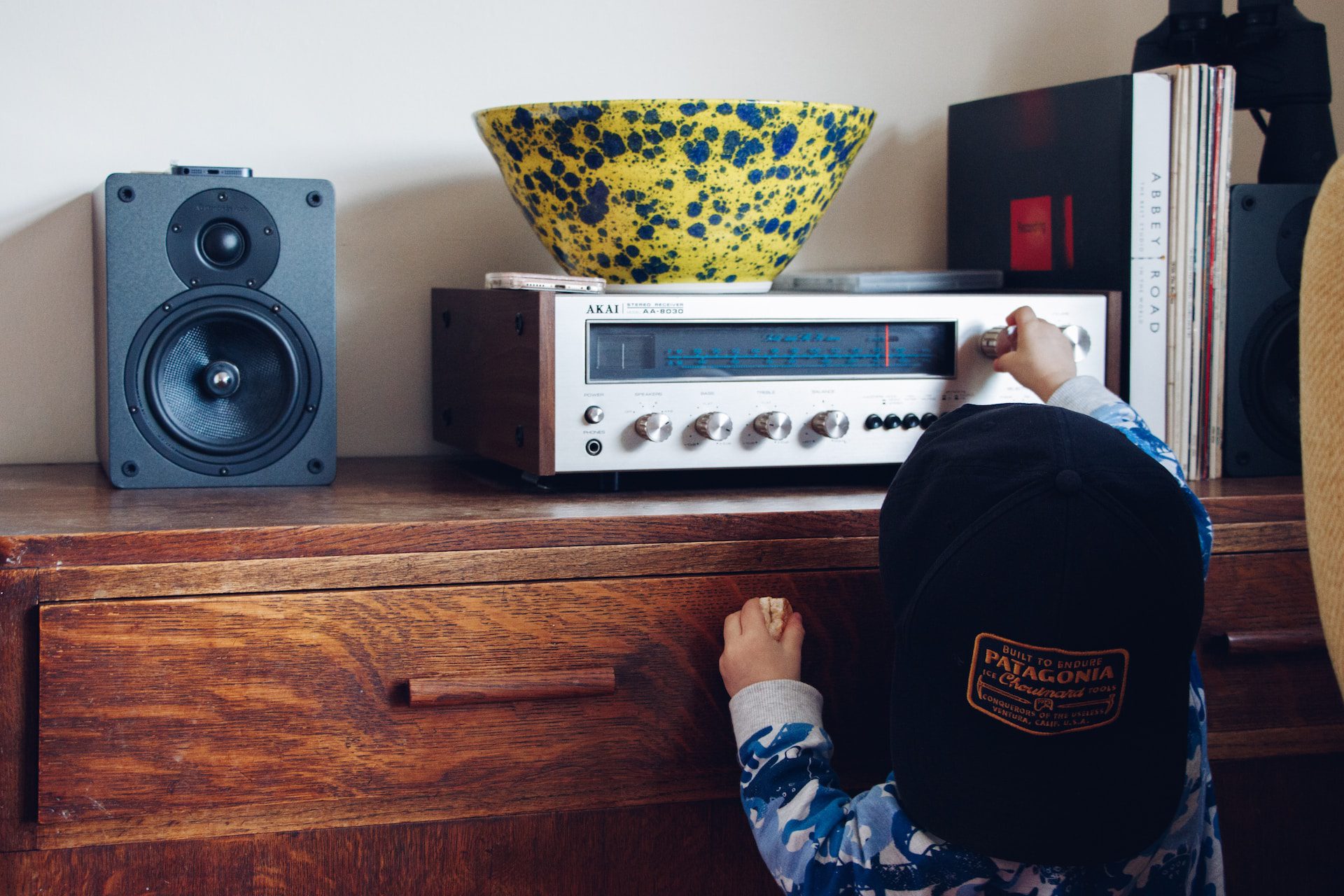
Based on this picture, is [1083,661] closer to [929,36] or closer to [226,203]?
[226,203]

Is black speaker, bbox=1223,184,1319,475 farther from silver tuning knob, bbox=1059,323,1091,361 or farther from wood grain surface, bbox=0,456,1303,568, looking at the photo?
silver tuning knob, bbox=1059,323,1091,361

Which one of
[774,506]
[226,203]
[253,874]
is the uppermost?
[226,203]

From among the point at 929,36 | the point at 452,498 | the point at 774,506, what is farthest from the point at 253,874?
the point at 929,36

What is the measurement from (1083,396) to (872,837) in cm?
38

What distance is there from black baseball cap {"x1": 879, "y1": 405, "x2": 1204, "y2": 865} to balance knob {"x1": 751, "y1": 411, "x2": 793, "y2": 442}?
241 millimetres

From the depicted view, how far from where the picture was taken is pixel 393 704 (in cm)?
81

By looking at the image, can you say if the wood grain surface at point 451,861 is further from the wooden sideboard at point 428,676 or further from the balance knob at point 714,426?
the balance knob at point 714,426

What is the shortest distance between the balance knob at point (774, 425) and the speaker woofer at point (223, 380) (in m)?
0.37

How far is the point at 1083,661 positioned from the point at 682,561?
29 cm

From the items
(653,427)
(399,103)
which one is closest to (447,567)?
(653,427)

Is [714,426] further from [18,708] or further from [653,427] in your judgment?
[18,708]

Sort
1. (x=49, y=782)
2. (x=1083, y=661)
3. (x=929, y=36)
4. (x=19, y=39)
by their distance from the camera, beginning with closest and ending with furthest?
(x=1083, y=661), (x=49, y=782), (x=19, y=39), (x=929, y=36)

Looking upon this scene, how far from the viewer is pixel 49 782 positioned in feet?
2.50

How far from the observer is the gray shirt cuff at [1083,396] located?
→ 90 cm
